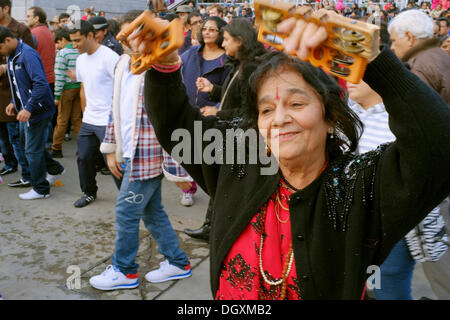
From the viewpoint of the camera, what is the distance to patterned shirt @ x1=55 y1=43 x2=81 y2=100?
20.4 ft

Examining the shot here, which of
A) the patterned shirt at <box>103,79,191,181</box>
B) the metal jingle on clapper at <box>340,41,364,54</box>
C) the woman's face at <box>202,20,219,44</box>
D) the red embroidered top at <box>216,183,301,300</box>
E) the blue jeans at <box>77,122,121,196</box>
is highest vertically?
the metal jingle on clapper at <box>340,41,364,54</box>

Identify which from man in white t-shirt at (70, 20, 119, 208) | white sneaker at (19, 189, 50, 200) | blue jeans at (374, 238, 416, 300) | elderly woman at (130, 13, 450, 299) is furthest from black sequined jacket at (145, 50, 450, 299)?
white sneaker at (19, 189, 50, 200)

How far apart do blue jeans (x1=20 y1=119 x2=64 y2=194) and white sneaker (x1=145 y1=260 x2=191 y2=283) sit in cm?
246

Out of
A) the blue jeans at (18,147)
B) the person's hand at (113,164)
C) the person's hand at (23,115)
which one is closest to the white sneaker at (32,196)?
the blue jeans at (18,147)

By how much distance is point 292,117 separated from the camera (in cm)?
147

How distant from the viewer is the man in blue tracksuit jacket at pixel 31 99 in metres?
4.88

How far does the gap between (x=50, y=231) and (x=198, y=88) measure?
2096 millimetres

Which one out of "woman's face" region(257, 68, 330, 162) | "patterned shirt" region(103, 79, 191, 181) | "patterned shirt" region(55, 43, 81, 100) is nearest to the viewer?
"woman's face" region(257, 68, 330, 162)

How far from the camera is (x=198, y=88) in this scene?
448 cm

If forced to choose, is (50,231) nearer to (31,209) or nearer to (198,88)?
(31,209)

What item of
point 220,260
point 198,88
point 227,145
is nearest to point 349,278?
point 220,260

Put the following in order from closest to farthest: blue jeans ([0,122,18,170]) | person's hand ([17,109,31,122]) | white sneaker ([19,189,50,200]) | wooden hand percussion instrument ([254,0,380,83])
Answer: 1. wooden hand percussion instrument ([254,0,380,83])
2. person's hand ([17,109,31,122])
3. white sneaker ([19,189,50,200])
4. blue jeans ([0,122,18,170])

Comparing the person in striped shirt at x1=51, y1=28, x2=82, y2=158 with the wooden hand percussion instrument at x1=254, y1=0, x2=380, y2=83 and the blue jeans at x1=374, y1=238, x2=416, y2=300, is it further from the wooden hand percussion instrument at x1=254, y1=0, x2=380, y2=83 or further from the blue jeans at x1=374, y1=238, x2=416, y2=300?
the wooden hand percussion instrument at x1=254, y1=0, x2=380, y2=83

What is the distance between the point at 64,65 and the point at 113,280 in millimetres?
4003
